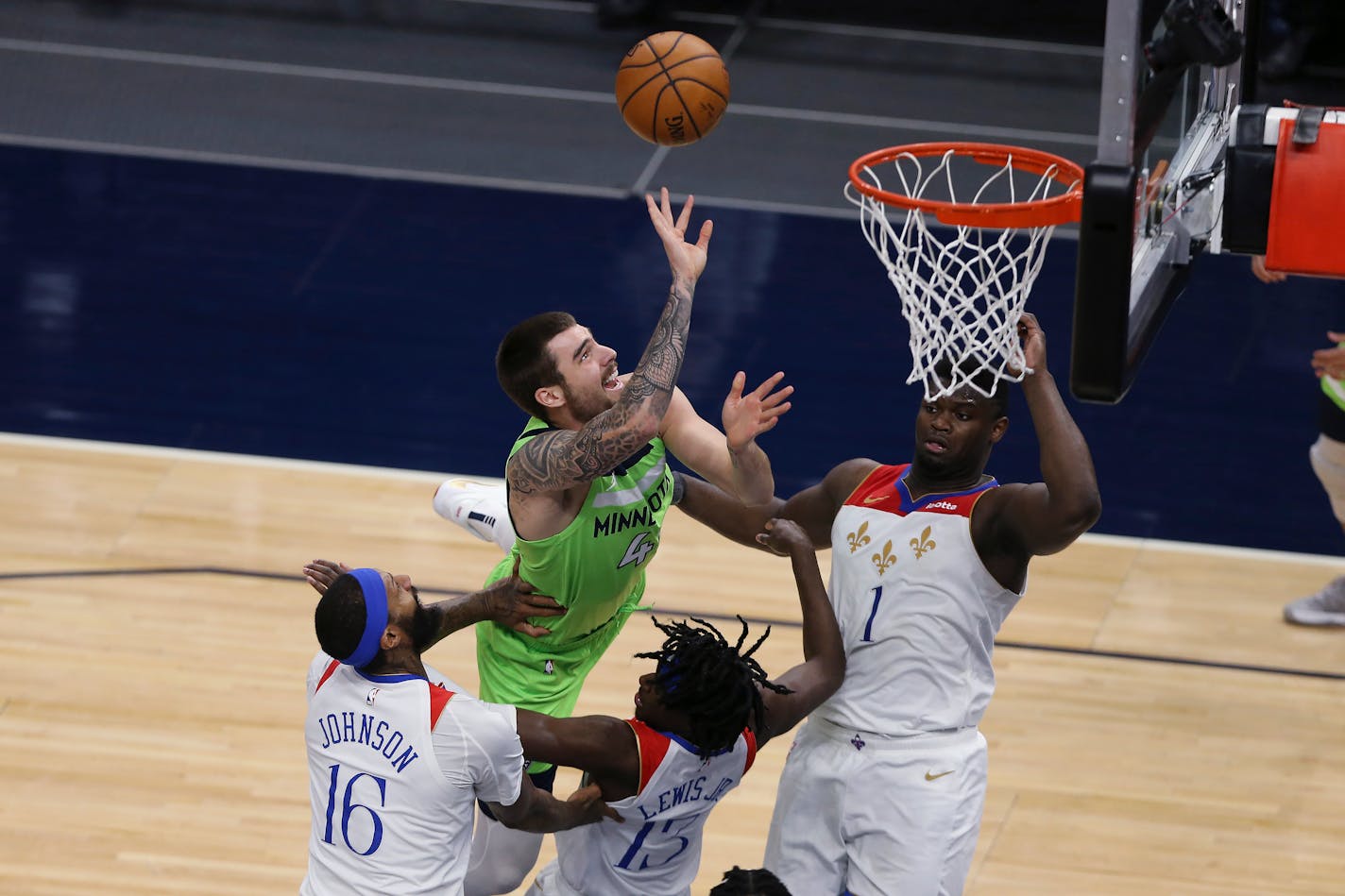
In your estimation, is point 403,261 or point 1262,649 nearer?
point 1262,649

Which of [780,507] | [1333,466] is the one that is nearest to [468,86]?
[1333,466]

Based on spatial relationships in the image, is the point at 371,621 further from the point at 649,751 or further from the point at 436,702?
the point at 649,751

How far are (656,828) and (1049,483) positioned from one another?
4.41ft

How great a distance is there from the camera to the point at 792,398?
979 centimetres

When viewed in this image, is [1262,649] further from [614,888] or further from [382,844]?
[382,844]

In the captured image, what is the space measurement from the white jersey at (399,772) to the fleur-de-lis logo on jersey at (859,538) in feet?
3.54

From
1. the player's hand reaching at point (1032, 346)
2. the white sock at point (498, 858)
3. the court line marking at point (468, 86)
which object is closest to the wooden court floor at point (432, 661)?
the white sock at point (498, 858)

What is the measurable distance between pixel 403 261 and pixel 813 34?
17.4 feet

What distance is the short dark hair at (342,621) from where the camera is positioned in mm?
4641

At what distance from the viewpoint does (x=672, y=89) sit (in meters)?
5.72

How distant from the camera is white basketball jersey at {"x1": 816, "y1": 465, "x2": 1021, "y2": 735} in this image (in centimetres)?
512

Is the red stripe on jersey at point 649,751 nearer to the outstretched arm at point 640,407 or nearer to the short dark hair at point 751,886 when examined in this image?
the short dark hair at point 751,886

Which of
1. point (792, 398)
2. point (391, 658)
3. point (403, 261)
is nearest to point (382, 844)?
point (391, 658)

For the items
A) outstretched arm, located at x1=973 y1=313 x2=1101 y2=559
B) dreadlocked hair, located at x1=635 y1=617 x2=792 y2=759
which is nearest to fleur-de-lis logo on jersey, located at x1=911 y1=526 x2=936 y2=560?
outstretched arm, located at x1=973 y1=313 x2=1101 y2=559
